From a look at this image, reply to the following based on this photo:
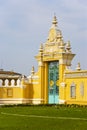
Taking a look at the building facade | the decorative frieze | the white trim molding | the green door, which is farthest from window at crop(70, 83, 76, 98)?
the white trim molding

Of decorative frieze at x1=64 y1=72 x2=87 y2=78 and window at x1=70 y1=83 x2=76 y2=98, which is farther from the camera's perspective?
window at x1=70 y1=83 x2=76 y2=98

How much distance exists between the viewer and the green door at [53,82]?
40312 millimetres

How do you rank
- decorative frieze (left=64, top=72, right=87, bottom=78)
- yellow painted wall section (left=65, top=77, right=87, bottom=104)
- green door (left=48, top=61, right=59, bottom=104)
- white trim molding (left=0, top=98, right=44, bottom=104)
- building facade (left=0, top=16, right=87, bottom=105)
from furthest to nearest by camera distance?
white trim molding (left=0, top=98, right=44, bottom=104)
green door (left=48, top=61, right=59, bottom=104)
building facade (left=0, top=16, right=87, bottom=105)
decorative frieze (left=64, top=72, right=87, bottom=78)
yellow painted wall section (left=65, top=77, right=87, bottom=104)

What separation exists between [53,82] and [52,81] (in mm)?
205

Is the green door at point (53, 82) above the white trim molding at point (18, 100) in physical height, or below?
above

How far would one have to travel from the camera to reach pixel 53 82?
1612 inches

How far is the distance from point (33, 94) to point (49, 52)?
4698mm

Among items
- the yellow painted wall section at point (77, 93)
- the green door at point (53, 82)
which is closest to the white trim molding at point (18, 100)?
the green door at point (53, 82)

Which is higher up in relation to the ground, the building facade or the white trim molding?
the building facade

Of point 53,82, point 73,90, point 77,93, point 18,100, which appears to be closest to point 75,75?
point 73,90

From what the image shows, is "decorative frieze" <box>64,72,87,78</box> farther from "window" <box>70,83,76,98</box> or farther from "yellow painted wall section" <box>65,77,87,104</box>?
"window" <box>70,83,76,98</box>

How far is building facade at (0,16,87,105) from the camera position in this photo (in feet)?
122

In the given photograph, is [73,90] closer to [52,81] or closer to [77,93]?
[77,93]

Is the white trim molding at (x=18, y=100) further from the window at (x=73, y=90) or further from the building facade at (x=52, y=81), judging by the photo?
the window at (x=73, y=90)
